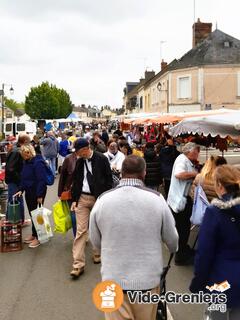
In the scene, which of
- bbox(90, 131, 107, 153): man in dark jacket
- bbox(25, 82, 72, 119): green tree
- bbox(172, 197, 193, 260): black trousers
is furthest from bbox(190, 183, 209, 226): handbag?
bbox(25, 82, 72, 119): green tree

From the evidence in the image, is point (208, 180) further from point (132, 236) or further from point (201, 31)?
point (201, 31)

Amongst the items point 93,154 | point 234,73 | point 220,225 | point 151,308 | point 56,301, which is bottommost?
point 56,301

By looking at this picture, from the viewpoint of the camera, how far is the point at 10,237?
6.28 metres

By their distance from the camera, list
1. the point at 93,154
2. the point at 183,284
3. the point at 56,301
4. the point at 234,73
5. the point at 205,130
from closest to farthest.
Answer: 1. the point at 56,301
2. the point at 183,284
3. the point at 93,154
4. the point at 205,130
5. the point at 234,73

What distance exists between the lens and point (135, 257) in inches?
103

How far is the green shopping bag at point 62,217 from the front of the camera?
6.08m

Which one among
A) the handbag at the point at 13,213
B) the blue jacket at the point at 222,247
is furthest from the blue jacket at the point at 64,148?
the blue jacket at the point at 222,247

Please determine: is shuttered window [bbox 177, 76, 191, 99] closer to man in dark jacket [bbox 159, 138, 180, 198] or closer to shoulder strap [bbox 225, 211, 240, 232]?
man in dark jacket [bbox 159, 138, 180, 198]

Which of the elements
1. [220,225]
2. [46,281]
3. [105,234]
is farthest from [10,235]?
[220,225]

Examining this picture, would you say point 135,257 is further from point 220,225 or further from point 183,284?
point 183,284

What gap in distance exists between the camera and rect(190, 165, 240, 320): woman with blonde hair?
257 centimetres

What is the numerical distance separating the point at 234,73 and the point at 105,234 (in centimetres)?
3038

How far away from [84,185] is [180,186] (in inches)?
53.6

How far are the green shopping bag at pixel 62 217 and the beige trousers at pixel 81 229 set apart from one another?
90 centimetres
